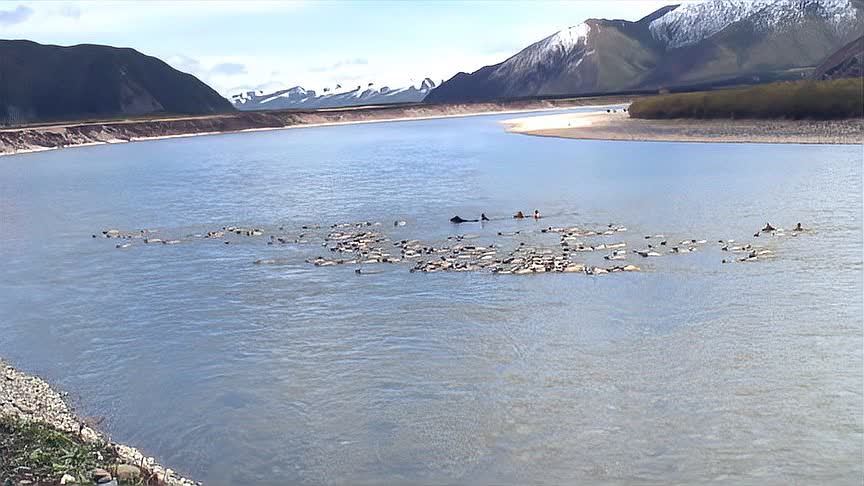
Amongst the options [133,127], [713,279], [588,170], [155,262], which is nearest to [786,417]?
[713,279]

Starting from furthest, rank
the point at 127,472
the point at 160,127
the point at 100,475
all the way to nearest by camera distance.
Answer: the point at 160,127 < the point at 127,472 < the point at 100,475

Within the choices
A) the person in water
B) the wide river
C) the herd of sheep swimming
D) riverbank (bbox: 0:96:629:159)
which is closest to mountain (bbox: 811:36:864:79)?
riverbank (bbox: 0:96:629:159)

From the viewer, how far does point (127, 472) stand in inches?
496

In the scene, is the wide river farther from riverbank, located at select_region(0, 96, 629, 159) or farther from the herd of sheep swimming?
riverbank, located at select_region(0, 96, 629, 159)

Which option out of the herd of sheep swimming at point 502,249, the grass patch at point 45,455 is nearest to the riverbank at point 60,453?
the grass patch at point 45,455

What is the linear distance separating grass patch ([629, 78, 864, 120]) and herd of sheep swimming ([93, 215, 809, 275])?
46753 millimetres

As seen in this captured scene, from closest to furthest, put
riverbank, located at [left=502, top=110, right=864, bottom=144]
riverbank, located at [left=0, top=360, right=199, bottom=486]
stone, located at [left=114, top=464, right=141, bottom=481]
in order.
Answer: riverbank, located at [left=0, top=360, right=199, bottom=486] → stone, located at [left=114, top=464, right=141, bottom=481] → riverbank, located at [left=502, top=110, right=864, bottom=144]

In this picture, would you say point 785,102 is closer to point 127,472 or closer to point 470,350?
point 470,350

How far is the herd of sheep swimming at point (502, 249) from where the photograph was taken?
1088 inches

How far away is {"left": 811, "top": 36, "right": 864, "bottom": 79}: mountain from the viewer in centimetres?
12000

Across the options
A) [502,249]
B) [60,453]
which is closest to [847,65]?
[502,249]

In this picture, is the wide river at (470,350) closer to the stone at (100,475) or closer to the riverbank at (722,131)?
the stone at (100,475)

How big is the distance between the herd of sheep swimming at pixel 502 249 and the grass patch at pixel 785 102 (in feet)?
153

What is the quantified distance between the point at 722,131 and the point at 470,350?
6633 cm
